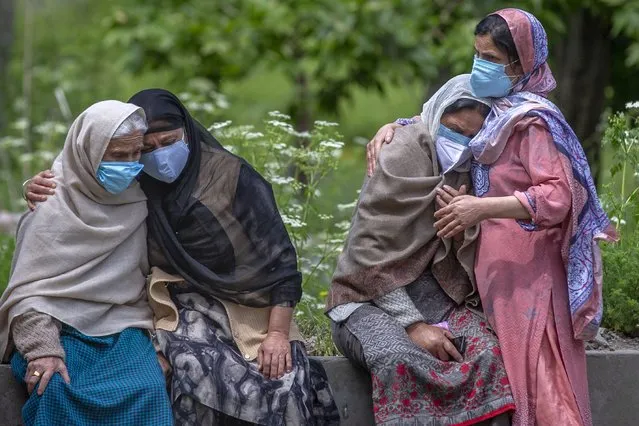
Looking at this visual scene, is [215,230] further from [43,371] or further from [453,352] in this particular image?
[453,352]

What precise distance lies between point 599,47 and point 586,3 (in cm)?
96

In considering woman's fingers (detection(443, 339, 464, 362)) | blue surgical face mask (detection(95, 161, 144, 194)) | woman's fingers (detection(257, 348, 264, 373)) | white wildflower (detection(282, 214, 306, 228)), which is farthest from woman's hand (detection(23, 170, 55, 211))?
woman's fingers (detection(443, 339, 464, 362))

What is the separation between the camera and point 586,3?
8.22 m

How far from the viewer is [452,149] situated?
4.66 meters

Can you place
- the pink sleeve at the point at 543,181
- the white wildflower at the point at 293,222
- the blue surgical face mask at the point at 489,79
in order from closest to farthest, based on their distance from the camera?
the pink sleeve at the point at 543,181 < the blue surgical face mask at the point at 489,79 < the white wildflower at the point at 293,222

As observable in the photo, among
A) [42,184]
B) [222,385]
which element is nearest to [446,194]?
[222,385]

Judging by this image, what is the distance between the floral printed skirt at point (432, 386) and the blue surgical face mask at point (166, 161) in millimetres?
954

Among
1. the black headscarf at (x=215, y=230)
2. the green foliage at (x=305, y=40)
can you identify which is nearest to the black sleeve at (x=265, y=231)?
the black headscarf at (x=215, y=230)

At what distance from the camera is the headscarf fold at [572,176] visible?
4.49 m

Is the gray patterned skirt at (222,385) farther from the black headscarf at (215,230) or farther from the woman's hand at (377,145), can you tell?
the woman's hand at (377,145)

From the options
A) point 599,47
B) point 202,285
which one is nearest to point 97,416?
point 202,285

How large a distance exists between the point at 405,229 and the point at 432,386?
61 cm

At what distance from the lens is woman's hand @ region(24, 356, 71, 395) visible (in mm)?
4289

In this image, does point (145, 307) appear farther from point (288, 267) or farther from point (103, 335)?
point (288, 267)
